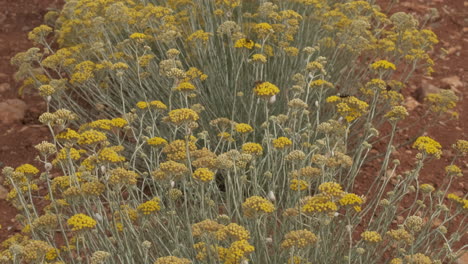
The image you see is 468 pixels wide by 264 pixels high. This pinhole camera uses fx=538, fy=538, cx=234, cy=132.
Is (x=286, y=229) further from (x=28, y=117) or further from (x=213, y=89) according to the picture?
(x=28, y=117)

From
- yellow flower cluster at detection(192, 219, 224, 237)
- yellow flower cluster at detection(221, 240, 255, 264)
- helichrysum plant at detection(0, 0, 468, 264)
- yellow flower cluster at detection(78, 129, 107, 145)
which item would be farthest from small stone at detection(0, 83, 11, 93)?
yellow flower cluster at detection(221, 240, 255, 264)

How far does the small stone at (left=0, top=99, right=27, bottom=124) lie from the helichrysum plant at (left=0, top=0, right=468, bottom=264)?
0.61 metres

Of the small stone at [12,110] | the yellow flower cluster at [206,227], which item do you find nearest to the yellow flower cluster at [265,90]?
the yellow flower cluster at [206,227]

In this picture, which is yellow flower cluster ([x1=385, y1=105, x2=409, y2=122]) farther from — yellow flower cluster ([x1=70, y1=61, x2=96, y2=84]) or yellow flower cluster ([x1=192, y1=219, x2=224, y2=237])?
yellow flower cluster ([x1=70, y1=61, x2=96, y2=84])

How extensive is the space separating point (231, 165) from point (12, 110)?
3.80 metres

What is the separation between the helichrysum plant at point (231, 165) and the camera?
8.57ft

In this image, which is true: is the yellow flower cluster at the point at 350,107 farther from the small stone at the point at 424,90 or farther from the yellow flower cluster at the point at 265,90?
the small stone at the point at 424,90

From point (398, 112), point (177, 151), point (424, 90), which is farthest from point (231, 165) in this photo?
point (424, 90)

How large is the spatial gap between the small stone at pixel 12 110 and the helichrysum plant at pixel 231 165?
606 mm

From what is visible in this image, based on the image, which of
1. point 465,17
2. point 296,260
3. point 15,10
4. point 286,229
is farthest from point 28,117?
point 465,17

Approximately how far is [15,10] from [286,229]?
6.13 metres

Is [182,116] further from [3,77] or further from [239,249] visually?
[3,77]

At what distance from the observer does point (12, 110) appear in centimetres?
559

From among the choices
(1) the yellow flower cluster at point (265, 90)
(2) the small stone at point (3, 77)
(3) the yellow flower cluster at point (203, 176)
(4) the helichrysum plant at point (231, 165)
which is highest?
(1) the yellow flower cluster at point (265, 90)
